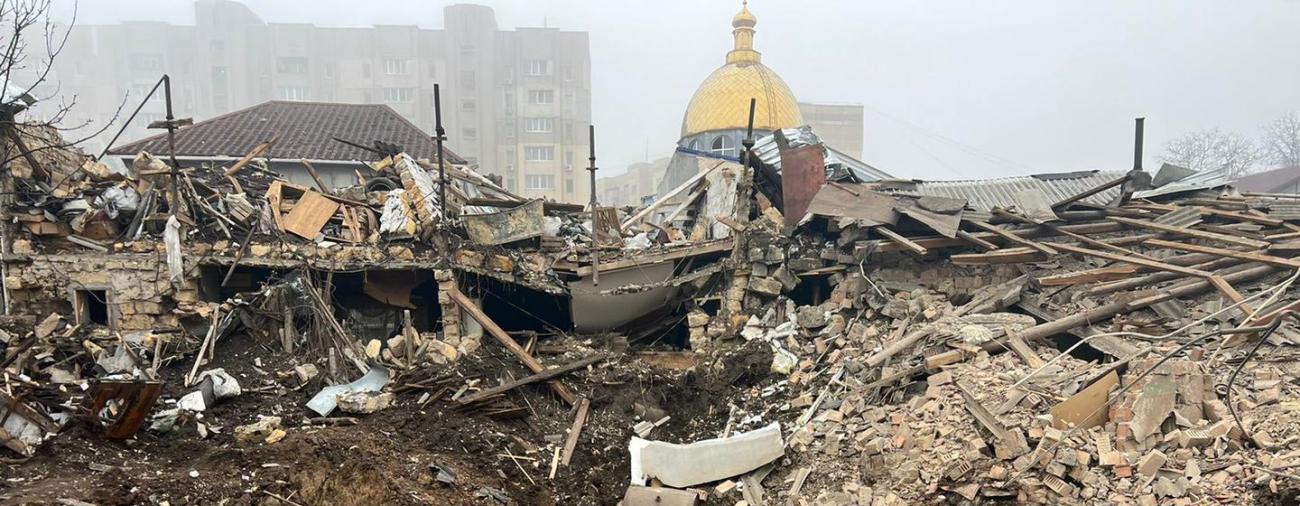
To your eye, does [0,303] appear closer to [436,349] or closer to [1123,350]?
[436,349]

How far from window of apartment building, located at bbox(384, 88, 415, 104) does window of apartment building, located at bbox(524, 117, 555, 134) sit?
382 inches

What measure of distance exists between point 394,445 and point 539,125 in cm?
4506

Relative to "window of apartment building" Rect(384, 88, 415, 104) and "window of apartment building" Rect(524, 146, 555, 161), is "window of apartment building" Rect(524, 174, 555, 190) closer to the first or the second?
"window of apartment building" Rect(524, 146, 555, 161)

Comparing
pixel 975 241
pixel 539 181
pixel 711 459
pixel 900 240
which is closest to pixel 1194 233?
pixel 975 241

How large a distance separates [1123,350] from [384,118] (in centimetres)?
1825

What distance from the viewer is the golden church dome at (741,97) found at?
82.3ft

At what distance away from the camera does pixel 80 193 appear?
9289 millimetres

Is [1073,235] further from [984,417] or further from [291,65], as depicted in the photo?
[291,65]

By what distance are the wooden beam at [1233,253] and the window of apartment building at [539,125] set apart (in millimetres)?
44413

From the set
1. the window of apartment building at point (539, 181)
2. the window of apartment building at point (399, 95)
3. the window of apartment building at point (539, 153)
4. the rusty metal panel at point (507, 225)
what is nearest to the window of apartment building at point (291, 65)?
the window of apartment building at point (399, 95)

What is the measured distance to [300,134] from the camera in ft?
57.2

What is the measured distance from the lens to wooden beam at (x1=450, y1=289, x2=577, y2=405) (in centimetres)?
856

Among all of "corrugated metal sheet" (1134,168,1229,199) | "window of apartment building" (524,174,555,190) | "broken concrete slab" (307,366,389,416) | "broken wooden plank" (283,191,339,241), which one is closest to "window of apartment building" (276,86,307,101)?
"window of apartment building" (524,174,555,190)

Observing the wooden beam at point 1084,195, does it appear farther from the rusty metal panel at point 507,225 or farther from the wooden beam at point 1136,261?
the rusty metal panel at point 507,225
